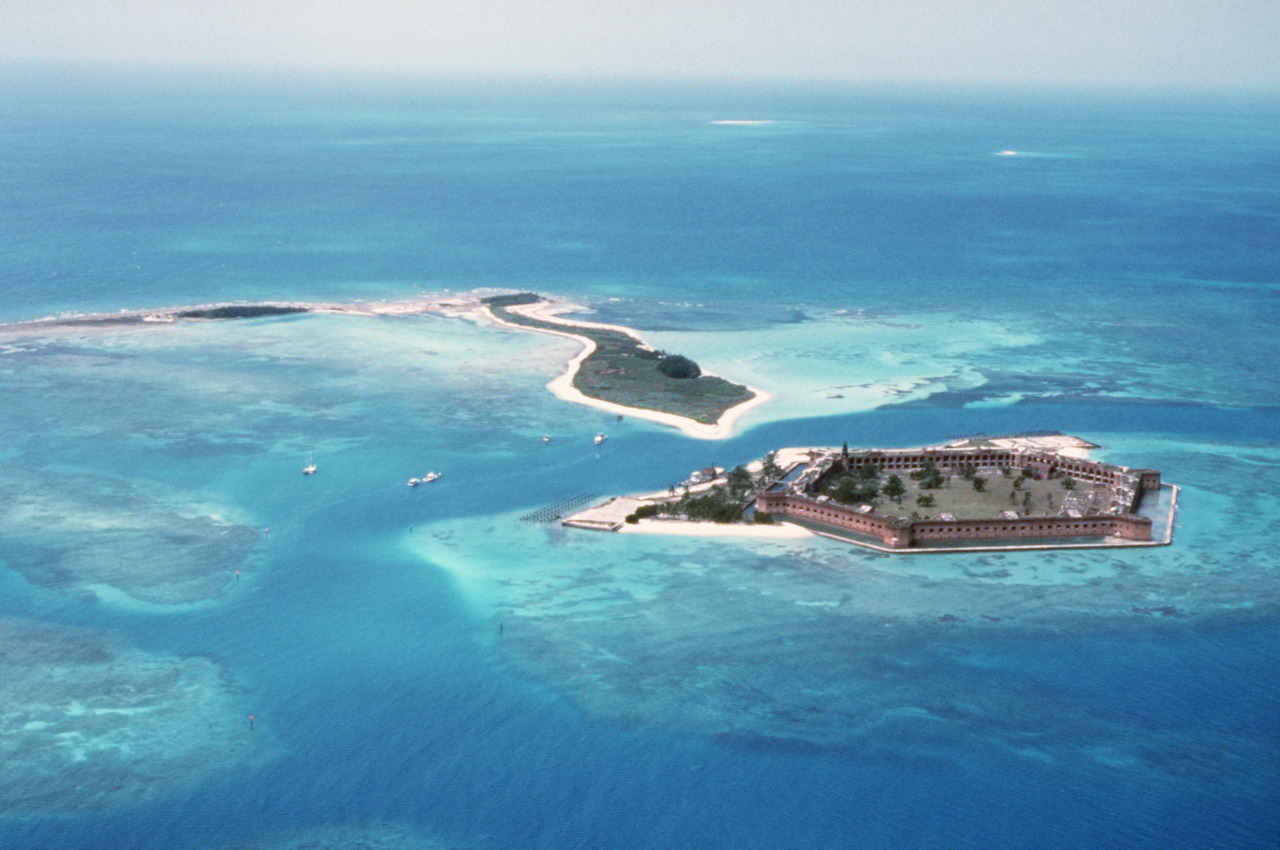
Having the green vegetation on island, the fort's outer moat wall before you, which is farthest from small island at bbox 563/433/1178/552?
the green vegetation on island

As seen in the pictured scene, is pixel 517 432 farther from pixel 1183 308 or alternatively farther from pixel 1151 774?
pixel 1183 308

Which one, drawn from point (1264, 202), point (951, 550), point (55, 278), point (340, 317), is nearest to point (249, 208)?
point (55, 278)

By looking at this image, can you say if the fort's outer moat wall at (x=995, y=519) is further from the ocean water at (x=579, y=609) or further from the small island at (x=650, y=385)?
the small island at (x=650, y=385)

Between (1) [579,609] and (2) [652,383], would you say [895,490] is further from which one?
(2) [652,383]

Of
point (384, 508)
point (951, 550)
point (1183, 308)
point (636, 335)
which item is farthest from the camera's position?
point (1183, 308)

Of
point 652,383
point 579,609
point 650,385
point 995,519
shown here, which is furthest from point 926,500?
point 652,383

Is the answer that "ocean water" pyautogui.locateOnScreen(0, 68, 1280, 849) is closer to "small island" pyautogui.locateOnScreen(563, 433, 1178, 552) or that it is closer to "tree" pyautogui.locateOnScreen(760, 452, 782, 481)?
"small island" pyautogui.locateOnScreen(563, 433, 1178, 552)

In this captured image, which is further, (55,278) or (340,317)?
(55,278)
